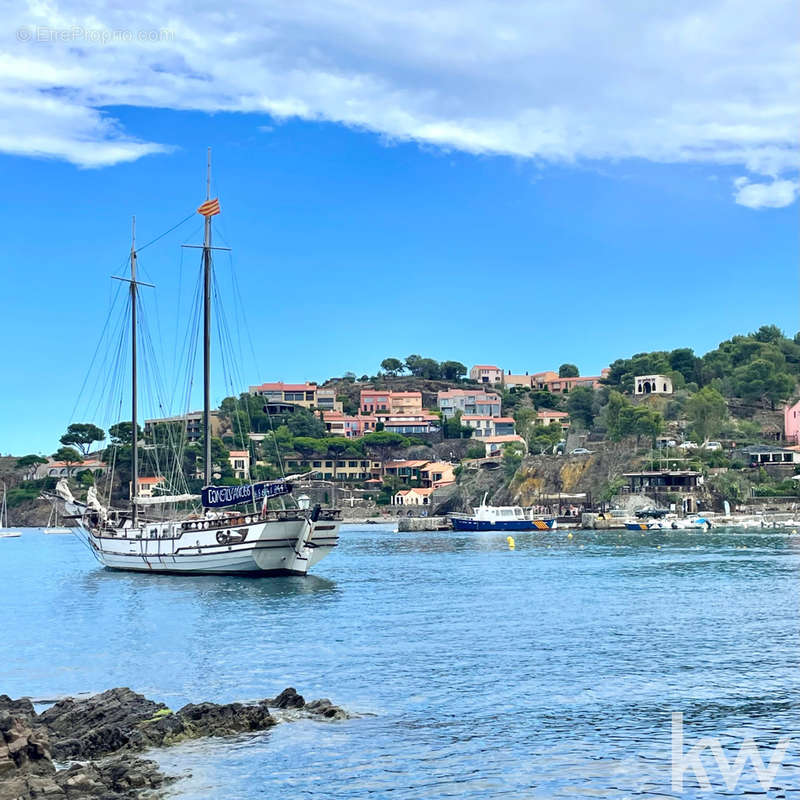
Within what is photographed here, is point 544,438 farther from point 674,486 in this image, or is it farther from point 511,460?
point 674,486

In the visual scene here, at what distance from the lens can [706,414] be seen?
152 meters

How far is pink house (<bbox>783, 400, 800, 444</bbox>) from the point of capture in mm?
156250

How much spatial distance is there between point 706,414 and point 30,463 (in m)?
118

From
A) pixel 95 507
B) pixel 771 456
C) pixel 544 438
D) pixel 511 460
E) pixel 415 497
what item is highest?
pixel 544 438

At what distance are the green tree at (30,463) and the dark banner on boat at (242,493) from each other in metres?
145

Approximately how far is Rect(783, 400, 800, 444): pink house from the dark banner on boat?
11805 cm

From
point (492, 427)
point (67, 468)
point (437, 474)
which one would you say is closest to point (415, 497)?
point (437, 474)

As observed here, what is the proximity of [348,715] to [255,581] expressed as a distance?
32.5 meters

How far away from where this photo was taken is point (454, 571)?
64.2 m

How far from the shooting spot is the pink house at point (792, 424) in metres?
156

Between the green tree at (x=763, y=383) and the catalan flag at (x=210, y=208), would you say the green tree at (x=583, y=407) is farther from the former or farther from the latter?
the catalan flag at (x=210, y=208)

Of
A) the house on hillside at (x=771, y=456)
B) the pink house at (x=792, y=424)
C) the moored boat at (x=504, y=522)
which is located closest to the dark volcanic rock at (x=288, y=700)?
the moored boat at (x=504, y=522)

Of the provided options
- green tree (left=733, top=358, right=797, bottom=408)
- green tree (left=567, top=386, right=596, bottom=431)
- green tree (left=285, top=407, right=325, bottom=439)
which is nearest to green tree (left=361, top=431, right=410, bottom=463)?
green tree (left=285, top=407, right=325, bottom=439)

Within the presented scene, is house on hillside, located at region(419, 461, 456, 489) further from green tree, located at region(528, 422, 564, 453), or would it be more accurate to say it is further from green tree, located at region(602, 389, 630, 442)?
green tree, located at region(602, 389, 630, 442)
